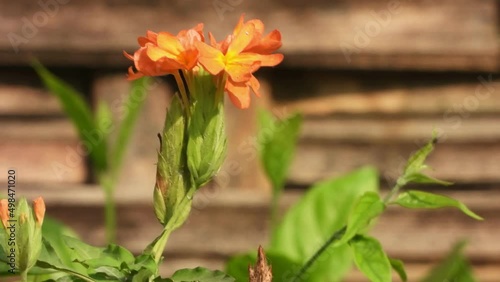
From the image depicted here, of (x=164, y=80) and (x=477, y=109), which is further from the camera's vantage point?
(x=477, y=109)

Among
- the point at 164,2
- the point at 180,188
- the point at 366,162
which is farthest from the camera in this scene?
the point at 366,162

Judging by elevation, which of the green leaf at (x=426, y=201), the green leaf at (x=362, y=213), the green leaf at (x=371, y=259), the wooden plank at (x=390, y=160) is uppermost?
the wooden plank at (x=390, y=160)

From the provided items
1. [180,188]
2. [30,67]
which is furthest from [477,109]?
[180,188]

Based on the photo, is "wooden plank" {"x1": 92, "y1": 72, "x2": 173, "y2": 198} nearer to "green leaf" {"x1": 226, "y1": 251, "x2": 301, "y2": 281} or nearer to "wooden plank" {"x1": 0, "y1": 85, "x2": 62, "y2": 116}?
"wooden plank" {"x1": 0, "y1": 85, "x2": 62, "y2": 116}

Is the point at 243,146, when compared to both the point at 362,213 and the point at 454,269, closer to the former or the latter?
the point at 454,269

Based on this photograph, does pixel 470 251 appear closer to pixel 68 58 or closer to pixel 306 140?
pixel 306 140

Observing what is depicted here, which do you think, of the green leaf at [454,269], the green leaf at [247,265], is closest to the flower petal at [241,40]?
the green leaf at [247,265]

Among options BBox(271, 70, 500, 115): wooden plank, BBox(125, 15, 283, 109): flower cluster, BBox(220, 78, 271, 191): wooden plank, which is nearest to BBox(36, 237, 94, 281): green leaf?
BBox(125, 15, 283, 109): flower cluster

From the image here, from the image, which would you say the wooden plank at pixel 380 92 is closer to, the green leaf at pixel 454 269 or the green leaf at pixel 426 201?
the green leaf at pixel 454 269
